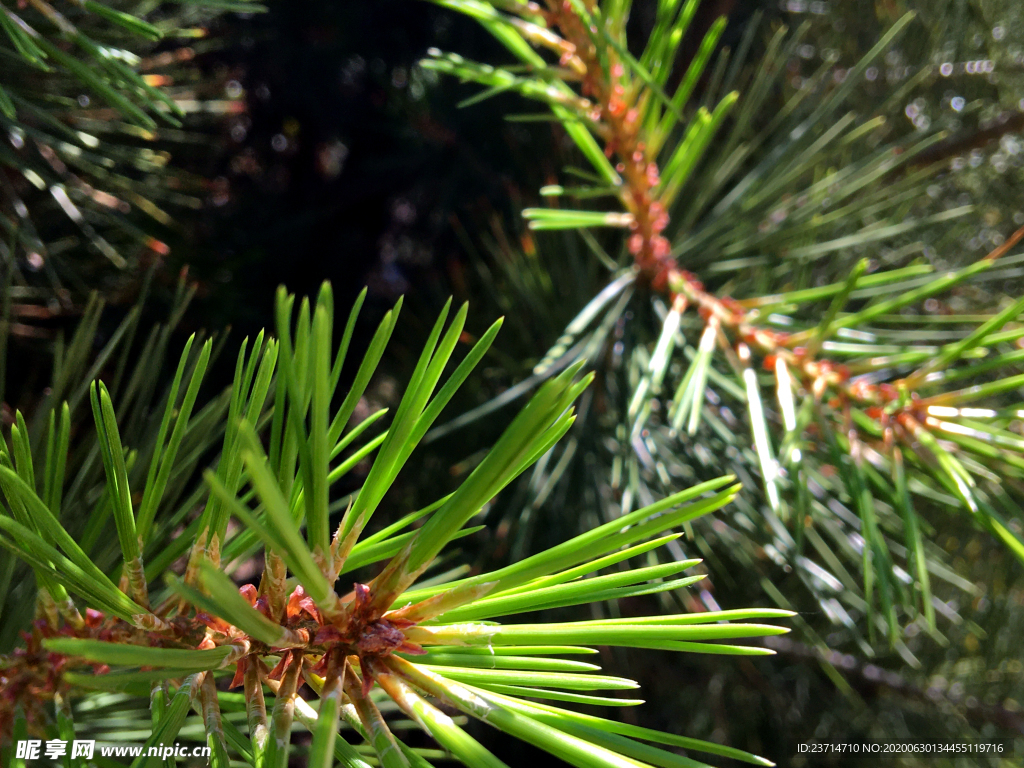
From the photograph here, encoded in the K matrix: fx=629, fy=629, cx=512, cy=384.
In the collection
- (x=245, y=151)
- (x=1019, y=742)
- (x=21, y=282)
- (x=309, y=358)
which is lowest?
(x=1019, y=742)

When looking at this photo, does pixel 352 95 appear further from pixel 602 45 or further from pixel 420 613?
pixel 420 613

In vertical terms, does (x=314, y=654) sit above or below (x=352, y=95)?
below

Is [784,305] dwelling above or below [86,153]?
below

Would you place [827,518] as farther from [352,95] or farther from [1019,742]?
[352,95]

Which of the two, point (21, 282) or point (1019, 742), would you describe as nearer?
point (21, 282)

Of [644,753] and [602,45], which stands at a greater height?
[602,45]

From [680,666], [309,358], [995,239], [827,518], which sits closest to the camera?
[309,358]

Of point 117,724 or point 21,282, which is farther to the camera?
point 21,282

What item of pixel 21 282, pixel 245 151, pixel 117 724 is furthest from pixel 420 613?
pixel 245 151

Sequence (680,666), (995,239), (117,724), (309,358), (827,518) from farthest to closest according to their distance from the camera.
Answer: (680,666) < (995,239) < (827,518) < (117,724) < (309,358)

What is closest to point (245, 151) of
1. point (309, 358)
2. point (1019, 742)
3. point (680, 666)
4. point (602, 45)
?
point (602, 45)
